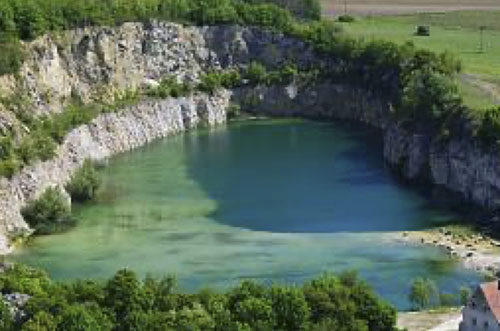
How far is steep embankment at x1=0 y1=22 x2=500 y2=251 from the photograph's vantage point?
11100 cm

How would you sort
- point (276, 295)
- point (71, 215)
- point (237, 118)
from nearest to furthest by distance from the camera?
point (276, 295) → point (71, 215) → point (237, 118)

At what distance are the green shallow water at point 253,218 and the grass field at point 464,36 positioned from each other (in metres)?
10.6

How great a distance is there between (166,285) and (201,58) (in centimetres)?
7730

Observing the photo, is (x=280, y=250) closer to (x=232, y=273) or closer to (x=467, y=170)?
(x=232, y=273)

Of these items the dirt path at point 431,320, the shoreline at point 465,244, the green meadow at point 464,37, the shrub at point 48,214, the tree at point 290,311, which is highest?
the green meadow at point 464,37

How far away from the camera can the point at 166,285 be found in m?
77.4

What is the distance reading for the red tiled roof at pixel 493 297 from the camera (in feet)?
242

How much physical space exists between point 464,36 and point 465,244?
6452cm

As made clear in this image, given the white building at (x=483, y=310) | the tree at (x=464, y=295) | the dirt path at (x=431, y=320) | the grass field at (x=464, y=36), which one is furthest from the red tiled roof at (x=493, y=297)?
the grass field at (x=464, y=36)

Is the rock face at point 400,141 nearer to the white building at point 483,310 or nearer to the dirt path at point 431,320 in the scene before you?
the dirt path at point 431,320

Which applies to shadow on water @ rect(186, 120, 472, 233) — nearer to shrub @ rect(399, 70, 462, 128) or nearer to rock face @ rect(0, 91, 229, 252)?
rock face @ rect(0, 91, 229, 252)

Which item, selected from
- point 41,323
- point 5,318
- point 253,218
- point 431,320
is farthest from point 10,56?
point 431,320

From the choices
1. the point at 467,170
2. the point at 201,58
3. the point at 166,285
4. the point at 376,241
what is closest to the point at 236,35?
the point at 201,58

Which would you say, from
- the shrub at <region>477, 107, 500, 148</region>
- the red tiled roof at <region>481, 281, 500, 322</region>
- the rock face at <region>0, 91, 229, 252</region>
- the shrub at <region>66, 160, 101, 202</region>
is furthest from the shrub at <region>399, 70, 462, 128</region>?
the red tiled roof at <region>481, 281, 500, 322</region>
